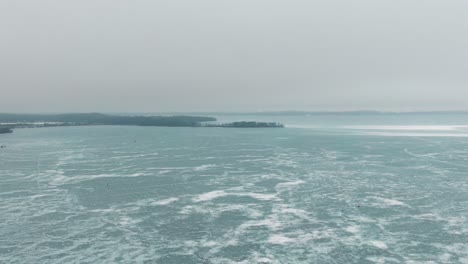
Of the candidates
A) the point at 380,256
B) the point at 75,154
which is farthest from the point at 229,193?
the point at 75,154

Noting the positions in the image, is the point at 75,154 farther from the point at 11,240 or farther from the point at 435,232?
the point at 435,232

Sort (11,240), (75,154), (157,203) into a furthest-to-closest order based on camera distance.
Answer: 1. (75,154)
2. (157,203)
3. (11,240)

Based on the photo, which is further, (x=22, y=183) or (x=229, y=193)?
(x=22, y=183)

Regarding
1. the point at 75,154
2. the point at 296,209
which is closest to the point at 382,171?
the point at 296,209

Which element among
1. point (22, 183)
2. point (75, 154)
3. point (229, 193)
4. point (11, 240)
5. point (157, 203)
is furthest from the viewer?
point (75, 154)

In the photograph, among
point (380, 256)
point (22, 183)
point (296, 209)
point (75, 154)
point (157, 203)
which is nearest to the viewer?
point (380, 256)

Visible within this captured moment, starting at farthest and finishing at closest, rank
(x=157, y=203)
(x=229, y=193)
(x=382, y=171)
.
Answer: (x=382, y=171) < (x=229, y=193) < (x=157, y=203)

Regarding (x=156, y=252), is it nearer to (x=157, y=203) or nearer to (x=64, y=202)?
(x=157, y=203)

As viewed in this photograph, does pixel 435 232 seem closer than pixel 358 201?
Yes

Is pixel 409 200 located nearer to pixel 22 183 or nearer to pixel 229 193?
pixel 229 193
